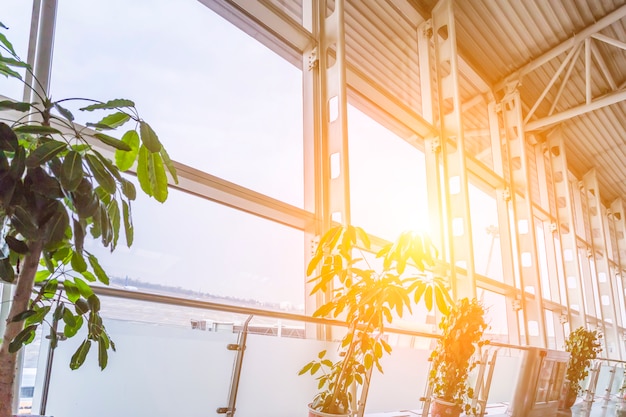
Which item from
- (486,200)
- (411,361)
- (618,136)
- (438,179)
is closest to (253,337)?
(411,361)

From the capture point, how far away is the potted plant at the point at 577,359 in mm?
7207

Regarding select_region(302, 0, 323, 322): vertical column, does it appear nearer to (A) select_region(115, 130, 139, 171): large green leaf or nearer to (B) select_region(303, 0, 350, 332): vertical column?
(B) select_region(303, 0, 350, 332): vertical column

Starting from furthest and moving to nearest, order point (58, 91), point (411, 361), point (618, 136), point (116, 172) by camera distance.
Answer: point (618, 136) → point (411, 361) → point (58, 91) → point (116, 172)

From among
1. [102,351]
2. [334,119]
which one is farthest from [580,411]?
[102,351]

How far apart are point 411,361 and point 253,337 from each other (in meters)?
1.83

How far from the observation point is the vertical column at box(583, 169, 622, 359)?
12266 mm

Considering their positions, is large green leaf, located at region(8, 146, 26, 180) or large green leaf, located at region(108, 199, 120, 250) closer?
large green leaf, located at region(8, 146, 26, 180)

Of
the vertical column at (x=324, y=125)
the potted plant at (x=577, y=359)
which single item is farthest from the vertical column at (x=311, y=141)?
the potted plant at (x=577, y=359)

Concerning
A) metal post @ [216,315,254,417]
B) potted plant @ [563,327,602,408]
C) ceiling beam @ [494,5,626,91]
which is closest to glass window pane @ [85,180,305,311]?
metal post @ [216,315,254,417]

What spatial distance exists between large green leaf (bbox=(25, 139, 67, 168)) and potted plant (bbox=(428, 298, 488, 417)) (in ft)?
12.1

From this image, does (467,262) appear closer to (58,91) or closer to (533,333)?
(533,333)

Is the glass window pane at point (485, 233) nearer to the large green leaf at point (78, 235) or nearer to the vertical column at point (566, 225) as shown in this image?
the vertical column at point (566, 225)

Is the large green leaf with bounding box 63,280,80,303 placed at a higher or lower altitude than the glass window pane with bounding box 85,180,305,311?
lower

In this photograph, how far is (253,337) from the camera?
111 inches
